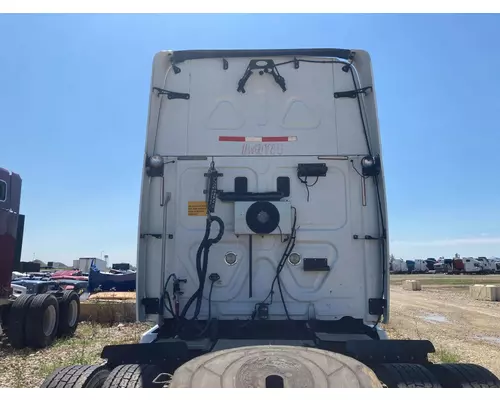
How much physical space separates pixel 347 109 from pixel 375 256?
1472mm

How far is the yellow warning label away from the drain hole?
85.4 inches

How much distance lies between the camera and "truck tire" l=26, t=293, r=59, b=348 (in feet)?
26.1

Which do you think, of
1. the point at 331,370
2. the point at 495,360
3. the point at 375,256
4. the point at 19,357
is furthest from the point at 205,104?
the point at 495,360

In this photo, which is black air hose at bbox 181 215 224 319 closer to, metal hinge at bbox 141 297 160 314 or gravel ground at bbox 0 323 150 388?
metal hinge at bbox 141 297 160 314

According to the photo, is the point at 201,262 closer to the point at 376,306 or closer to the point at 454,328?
the point at 376,306

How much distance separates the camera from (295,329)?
3912 mm

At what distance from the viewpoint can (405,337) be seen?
952cm

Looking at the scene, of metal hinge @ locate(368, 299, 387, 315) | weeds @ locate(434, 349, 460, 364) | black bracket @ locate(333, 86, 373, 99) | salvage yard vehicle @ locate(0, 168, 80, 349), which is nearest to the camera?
metal hinge @ locate(368, 299, 387, 315)

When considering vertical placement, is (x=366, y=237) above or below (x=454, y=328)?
above

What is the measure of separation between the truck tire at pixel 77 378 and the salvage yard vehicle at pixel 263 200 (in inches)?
35.9

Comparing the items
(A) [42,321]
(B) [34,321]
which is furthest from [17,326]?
(A) [42,321]

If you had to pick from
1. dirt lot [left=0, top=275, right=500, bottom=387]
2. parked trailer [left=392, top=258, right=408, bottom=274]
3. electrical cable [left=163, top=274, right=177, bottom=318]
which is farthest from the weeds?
parked trailer [left=392, top=258, right=408, bottom=274]

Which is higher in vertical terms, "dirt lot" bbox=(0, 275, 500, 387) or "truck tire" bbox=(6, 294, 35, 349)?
"truck tire" bbox=(6, 294, 35, 349)

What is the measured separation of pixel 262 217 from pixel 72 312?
24.3 feet
